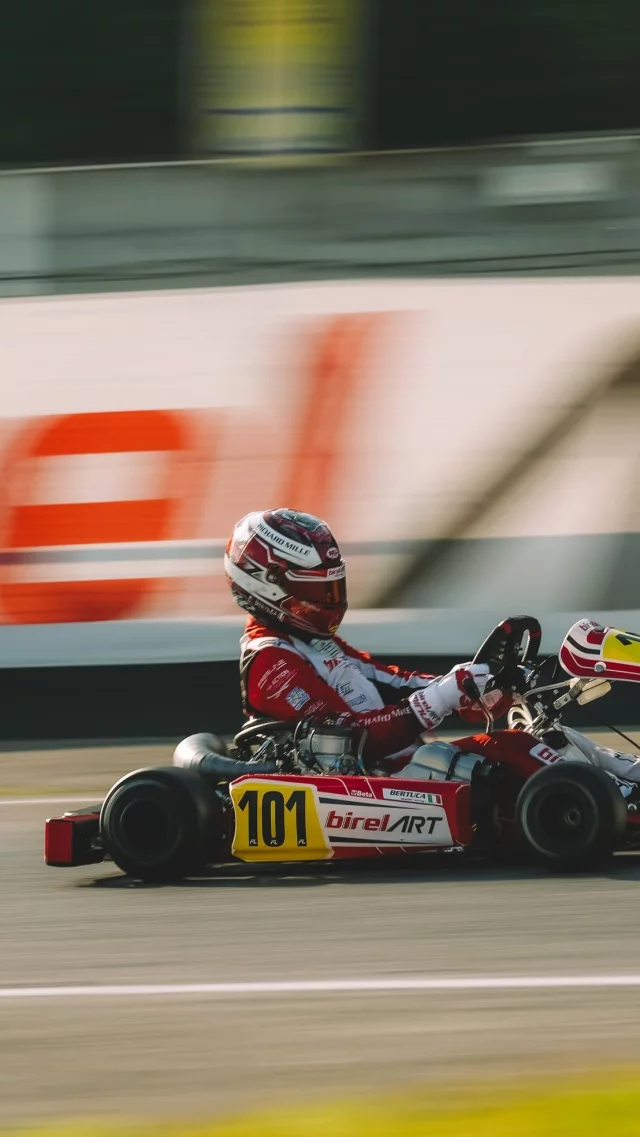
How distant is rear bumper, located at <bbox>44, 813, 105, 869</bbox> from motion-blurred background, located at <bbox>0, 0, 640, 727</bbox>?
4.39 meters

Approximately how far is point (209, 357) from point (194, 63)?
2893 millimetres

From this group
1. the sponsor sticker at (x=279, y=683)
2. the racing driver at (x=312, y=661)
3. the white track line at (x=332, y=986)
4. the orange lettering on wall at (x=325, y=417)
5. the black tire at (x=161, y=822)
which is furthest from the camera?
the orange lettering on wall at (x=325, y=417)

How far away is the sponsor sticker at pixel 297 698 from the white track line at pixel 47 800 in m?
2.49

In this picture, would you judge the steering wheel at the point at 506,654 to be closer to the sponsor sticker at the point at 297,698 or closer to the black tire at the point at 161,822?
the sponsor sticker at the point at 297,698

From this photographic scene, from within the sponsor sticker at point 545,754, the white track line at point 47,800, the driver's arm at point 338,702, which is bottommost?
the white track line at point 47,800

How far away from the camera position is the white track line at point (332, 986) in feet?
13.9

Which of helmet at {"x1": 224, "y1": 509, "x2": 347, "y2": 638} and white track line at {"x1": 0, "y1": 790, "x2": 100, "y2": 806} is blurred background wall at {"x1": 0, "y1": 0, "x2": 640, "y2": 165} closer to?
white track line at {"x1": 0, "y1": 790, "x2": 100, "y2": 806}

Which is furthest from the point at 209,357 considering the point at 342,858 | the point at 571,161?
the point at 342,858

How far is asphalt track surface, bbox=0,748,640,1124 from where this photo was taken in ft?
11.9

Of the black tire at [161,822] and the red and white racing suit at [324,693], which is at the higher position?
the red and white racing suit at [324,693]

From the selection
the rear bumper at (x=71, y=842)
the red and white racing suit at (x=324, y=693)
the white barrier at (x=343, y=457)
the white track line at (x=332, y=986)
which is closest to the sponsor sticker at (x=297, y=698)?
the red and white racing suit at (x=324, y=693)

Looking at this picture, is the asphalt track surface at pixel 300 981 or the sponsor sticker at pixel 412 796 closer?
the asphalt track surface at pixel 300 981

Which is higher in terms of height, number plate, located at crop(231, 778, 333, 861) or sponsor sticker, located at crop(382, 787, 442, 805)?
sponsor sticker, located at crop(382, 787, 442, 805)

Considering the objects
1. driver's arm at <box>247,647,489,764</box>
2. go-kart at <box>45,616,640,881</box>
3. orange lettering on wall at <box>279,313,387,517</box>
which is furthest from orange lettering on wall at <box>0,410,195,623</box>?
go-kart at <box>45,616,640,881</box>
